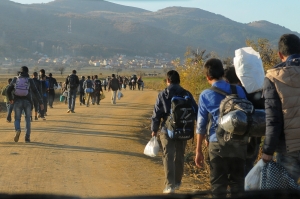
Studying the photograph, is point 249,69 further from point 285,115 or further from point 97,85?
point 97,85

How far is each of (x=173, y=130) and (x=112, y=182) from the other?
207 cm

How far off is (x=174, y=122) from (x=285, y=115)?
2861mm

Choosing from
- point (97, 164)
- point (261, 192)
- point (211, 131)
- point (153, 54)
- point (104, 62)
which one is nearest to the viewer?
point (261, 192)

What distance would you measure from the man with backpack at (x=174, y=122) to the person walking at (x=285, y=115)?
8.77 ft

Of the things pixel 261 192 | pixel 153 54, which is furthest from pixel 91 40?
pixel 261 192

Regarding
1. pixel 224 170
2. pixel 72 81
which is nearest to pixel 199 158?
pixel 224 170

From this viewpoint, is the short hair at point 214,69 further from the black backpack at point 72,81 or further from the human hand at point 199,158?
the black backpack at point 72,81

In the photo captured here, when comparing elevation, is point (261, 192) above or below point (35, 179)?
above

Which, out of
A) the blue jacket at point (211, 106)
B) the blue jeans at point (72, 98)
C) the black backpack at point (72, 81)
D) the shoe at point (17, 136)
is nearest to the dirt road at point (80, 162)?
the shoe at point (17, 136)

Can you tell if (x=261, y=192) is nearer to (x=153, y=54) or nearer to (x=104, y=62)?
(x=104, y=62)

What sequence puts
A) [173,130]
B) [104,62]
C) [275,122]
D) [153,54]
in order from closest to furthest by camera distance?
[275,122], [173,130], [104,62], [153,54]

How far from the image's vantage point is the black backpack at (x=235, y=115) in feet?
17.6

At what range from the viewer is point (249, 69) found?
260 inches

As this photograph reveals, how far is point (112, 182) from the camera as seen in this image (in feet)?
30.5
